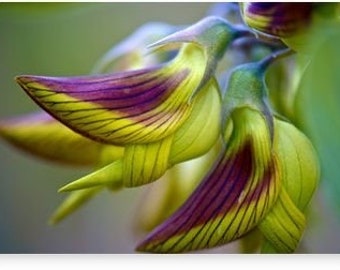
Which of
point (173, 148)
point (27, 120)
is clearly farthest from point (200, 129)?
point (27, 120)

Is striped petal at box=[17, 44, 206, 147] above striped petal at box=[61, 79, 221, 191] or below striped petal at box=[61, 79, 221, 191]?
above

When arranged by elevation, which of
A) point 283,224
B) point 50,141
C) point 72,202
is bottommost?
point 283,224

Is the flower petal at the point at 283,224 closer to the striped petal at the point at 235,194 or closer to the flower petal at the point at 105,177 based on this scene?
the striped petal at the point at 235,194

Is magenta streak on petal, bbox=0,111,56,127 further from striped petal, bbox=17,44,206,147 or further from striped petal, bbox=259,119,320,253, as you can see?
striped petal, bbox=259,119,320,253

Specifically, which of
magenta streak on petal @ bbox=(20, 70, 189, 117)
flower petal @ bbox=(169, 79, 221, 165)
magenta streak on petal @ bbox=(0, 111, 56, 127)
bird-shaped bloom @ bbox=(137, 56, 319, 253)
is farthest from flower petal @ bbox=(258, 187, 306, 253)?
magenta streak on petal @ bbox=(0, 111, 56, 127)

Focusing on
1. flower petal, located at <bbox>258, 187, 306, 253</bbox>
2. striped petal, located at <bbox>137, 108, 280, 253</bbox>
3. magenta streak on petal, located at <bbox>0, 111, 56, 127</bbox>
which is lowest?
flower petal, located at <bbox>258, 187, 306, 253</bbox>

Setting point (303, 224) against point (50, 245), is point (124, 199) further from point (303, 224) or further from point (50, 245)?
point (303, 224)

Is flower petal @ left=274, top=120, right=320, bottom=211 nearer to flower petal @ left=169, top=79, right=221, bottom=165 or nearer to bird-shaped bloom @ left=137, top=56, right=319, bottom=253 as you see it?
bird-shaped bloom @ left=137, top=56, right=319, bottom=253

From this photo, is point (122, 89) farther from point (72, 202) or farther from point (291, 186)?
point (291, 186)
